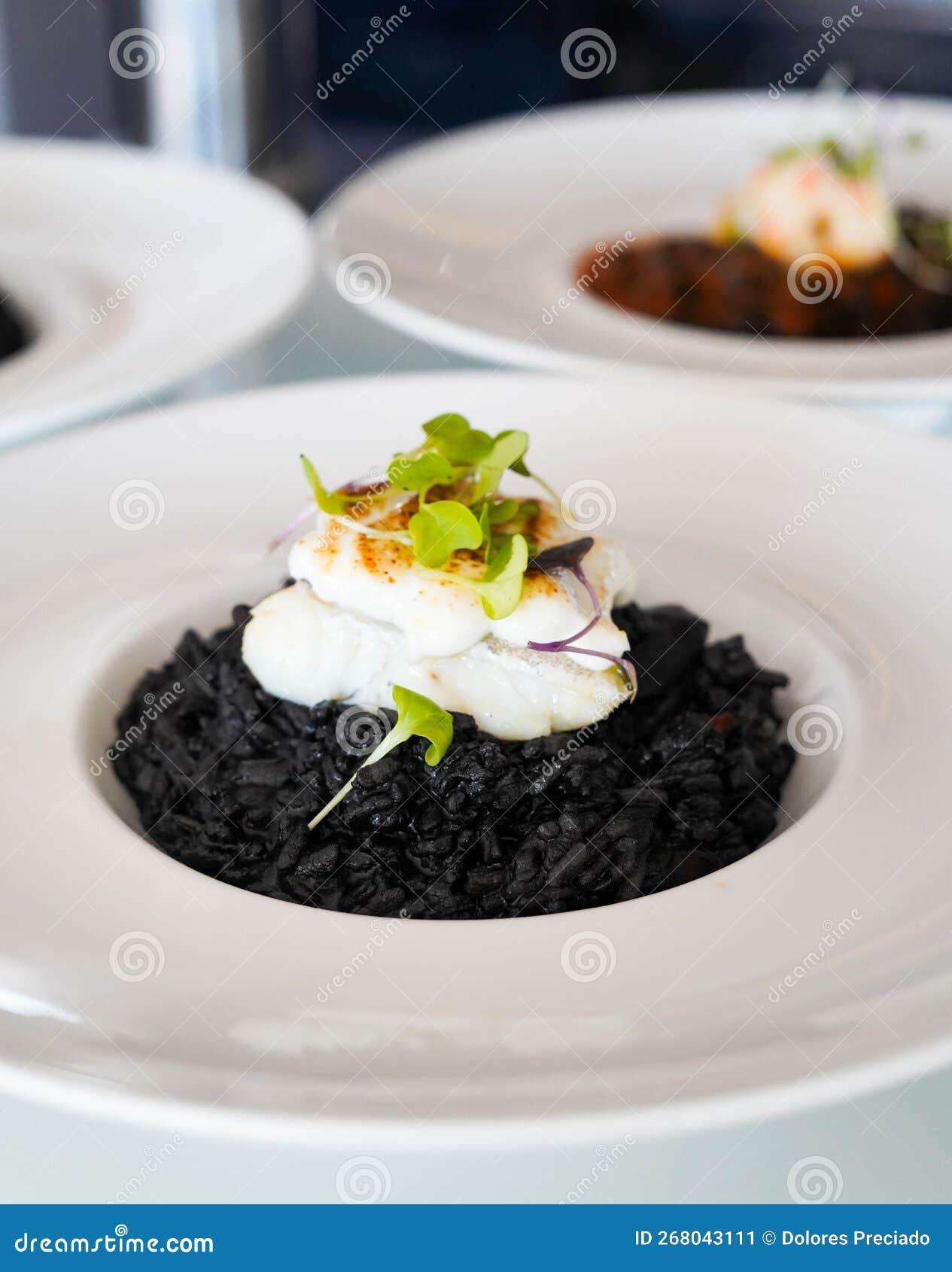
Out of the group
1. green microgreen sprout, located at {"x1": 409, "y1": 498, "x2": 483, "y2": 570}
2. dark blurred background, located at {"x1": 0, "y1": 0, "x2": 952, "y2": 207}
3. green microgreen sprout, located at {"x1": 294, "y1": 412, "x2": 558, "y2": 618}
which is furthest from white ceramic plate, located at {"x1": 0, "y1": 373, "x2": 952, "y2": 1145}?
dark blurred background, located at {"x1": 0, "y1": 0, "x2": 952, "y2": 207}

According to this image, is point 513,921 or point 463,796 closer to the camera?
point 513,921

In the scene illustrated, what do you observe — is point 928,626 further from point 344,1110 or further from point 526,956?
point 344,1110

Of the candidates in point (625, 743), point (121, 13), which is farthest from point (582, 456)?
point (121, 13)

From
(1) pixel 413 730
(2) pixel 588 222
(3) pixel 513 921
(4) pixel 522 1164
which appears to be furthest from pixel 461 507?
(2) pixel 588 222

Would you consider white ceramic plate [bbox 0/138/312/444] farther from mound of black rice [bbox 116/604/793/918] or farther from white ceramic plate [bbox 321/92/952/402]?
mound of black rice [bbox 116/604/793/918]

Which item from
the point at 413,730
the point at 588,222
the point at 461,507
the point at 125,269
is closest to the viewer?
the point at 413,730

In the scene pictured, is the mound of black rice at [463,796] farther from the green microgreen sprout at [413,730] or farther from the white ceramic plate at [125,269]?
the white ceramic plate at [125,269]

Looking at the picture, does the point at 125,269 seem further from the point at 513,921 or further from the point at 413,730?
the point at 513,921
